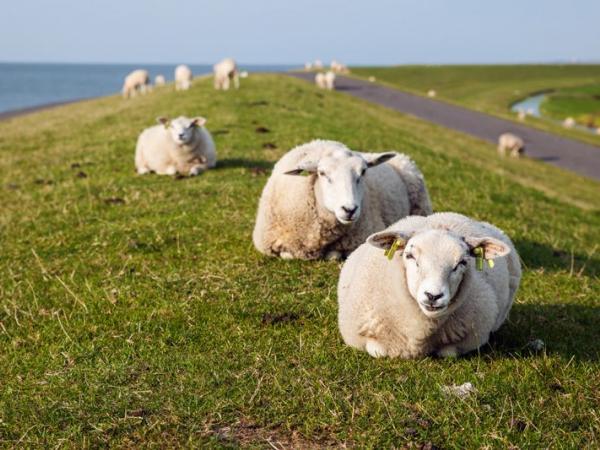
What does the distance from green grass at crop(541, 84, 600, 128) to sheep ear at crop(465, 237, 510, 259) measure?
45.3 m

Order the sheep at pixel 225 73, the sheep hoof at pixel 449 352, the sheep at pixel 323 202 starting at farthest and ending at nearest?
→ the sheep at pixel 225 73, the sheep at pixel 323 202, the sheep hoof at pixel 449 352

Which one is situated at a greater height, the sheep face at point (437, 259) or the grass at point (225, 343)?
the sheep face at point (437, 259)

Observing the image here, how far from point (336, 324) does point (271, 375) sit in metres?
1.26

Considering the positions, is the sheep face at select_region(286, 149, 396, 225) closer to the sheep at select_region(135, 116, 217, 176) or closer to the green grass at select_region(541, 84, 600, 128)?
the sheep at select_region(135, 116, 217, 176)

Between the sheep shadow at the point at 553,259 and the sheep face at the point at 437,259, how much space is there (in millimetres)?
3680

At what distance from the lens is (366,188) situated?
329 inches

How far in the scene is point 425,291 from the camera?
15.6 ft

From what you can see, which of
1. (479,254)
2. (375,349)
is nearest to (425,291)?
(479,254)

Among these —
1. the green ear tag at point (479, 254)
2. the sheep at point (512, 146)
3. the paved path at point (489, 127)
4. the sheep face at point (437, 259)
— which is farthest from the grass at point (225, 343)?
the paved path at point (489, 127)

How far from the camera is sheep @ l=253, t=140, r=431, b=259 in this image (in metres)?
7.50

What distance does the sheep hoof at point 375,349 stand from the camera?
5414 mm

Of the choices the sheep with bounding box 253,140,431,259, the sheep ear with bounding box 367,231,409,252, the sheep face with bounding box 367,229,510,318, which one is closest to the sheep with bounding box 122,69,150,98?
the sheep with bounding box 253,140,431,259

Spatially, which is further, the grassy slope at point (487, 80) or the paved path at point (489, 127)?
the grassy slope at point (487, 80)

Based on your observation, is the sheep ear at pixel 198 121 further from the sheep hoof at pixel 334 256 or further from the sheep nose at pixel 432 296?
the sheep nose at pixel 432 296
